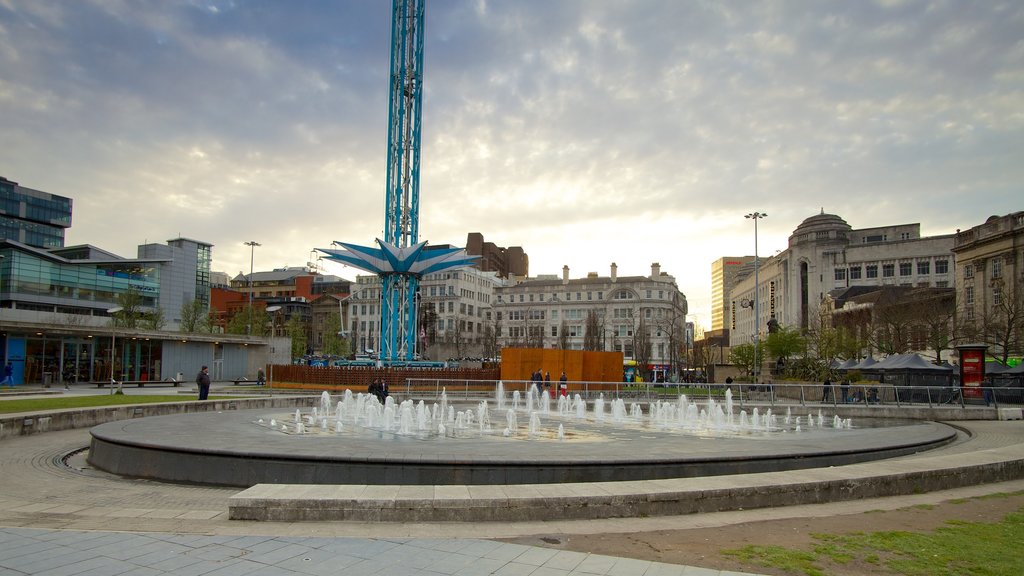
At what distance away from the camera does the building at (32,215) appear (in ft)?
416

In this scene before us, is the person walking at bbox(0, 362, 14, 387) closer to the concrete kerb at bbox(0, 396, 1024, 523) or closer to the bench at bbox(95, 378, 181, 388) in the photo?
the bench at bbox(95, 378, 181, 388)

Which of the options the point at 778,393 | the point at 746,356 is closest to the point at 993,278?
the point at 746,356

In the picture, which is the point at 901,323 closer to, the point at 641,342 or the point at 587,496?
the point at 641,342

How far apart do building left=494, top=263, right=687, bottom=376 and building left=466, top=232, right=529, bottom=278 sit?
18.1 metres

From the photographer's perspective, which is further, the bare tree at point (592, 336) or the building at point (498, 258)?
the building at point (498, 258)

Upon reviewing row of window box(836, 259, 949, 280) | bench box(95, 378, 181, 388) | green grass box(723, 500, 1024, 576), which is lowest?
bench box(95, 378, 181, 388)

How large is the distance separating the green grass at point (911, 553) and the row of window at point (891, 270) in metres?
99.8

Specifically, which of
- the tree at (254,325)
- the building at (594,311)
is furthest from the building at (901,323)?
the tree at (254,325)

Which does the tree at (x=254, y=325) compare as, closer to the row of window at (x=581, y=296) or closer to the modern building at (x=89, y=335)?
the modern building at (x=89, y=335)

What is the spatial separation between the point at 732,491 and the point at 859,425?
68.7 feet

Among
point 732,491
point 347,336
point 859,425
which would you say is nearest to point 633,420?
point 859,425

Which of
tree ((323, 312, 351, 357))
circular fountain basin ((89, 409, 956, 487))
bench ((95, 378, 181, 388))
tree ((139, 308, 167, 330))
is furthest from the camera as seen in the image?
tree ((323, 312, 351, 357))

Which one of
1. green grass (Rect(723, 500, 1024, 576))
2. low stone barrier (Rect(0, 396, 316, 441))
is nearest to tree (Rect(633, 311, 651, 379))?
low stone barrier (Rect(0, 396, 316, 441))

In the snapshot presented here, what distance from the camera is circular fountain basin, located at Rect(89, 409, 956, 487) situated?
468 inches
